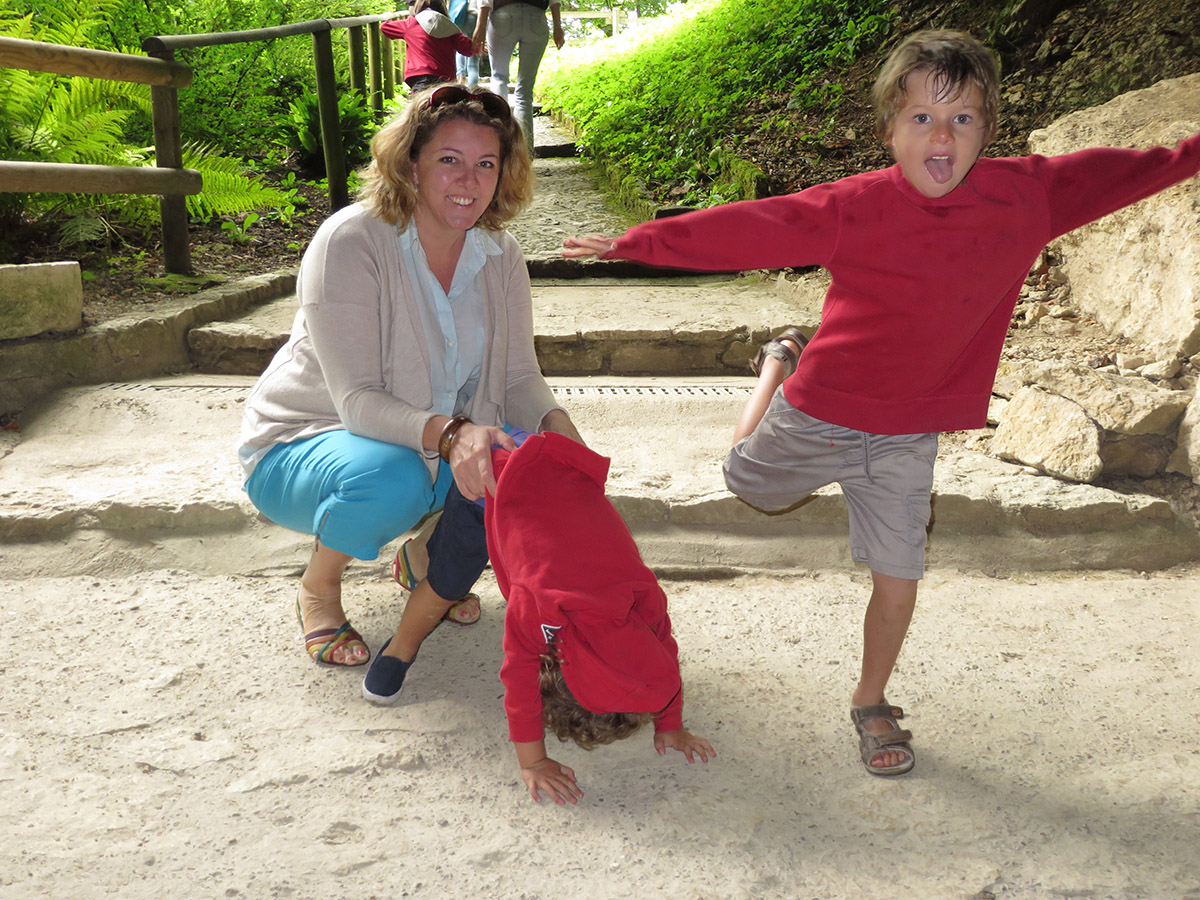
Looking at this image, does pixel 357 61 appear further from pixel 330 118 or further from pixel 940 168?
pixel 940 168

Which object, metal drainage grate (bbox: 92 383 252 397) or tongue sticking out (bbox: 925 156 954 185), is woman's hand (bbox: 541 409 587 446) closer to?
tongue sticking out (bbox: 925 156 954 185)

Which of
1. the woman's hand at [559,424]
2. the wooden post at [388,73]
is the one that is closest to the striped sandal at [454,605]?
the woman's hand at [559,424]

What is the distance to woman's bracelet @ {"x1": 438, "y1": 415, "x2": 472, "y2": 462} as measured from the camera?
2.14m

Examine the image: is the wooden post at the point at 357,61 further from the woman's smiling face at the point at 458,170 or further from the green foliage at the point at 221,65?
the woman's smiling face at the point at 458,170

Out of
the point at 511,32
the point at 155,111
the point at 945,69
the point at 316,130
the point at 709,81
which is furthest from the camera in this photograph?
the point at 709,81

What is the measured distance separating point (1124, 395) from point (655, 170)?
439cm

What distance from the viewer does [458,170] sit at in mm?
2236

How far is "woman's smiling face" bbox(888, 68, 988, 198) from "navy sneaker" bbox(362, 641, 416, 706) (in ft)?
5.36

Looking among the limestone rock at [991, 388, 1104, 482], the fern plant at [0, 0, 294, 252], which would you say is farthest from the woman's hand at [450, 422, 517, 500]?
the fern plant at [0, 0, 294, 252]

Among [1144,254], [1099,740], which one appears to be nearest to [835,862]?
[1099,740]

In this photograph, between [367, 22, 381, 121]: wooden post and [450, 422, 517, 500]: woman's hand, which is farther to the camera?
[367, 22, 381, 121]: wooden post

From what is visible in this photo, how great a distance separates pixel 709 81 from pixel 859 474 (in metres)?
7.17

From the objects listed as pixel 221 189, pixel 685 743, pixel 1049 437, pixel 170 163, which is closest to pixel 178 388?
pixel 170 163

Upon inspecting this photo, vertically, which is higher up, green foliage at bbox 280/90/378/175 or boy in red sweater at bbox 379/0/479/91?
boy in red sweater at bbox 379/0/479/91
